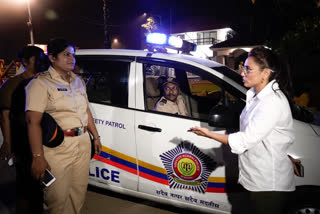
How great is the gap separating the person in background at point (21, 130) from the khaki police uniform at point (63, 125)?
30cm

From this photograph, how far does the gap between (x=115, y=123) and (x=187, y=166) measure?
886mm

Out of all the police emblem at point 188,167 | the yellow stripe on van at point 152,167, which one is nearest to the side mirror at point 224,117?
the police emblem at point 188,167

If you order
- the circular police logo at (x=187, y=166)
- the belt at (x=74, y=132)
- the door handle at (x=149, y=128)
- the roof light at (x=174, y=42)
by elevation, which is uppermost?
the roof light at (x=174, y=42)

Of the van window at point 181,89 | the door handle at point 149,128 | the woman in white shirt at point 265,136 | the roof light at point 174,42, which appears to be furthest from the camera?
the van window at point 181,89

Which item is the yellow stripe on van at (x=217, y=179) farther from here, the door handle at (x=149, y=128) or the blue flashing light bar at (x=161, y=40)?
the blue flashing light bar at (x=161, y=40)

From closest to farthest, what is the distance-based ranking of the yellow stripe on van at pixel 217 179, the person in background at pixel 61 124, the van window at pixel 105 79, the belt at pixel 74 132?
the person in background at pixel 61 124
the belt at pixel 74 132
the yellow stripe on van at pixel 217 179
the van window at pixel 105 79

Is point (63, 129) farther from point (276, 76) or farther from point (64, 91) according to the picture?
point (276, 76)

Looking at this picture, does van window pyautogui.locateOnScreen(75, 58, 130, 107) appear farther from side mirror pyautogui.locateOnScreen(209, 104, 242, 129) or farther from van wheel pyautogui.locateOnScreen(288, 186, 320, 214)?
van wheel pyautogui.locateOnScreen(288, 186, 320, 214)

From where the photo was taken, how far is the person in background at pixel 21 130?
2.12 metres

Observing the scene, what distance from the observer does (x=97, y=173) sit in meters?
2.86

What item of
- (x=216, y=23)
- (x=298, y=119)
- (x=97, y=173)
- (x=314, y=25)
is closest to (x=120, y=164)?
(x=97, y=173)

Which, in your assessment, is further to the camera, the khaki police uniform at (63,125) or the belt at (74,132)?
the belt at (74,132)

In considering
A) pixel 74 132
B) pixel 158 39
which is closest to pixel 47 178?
pixel 74 132

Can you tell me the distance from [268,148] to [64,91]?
5.10 ft
